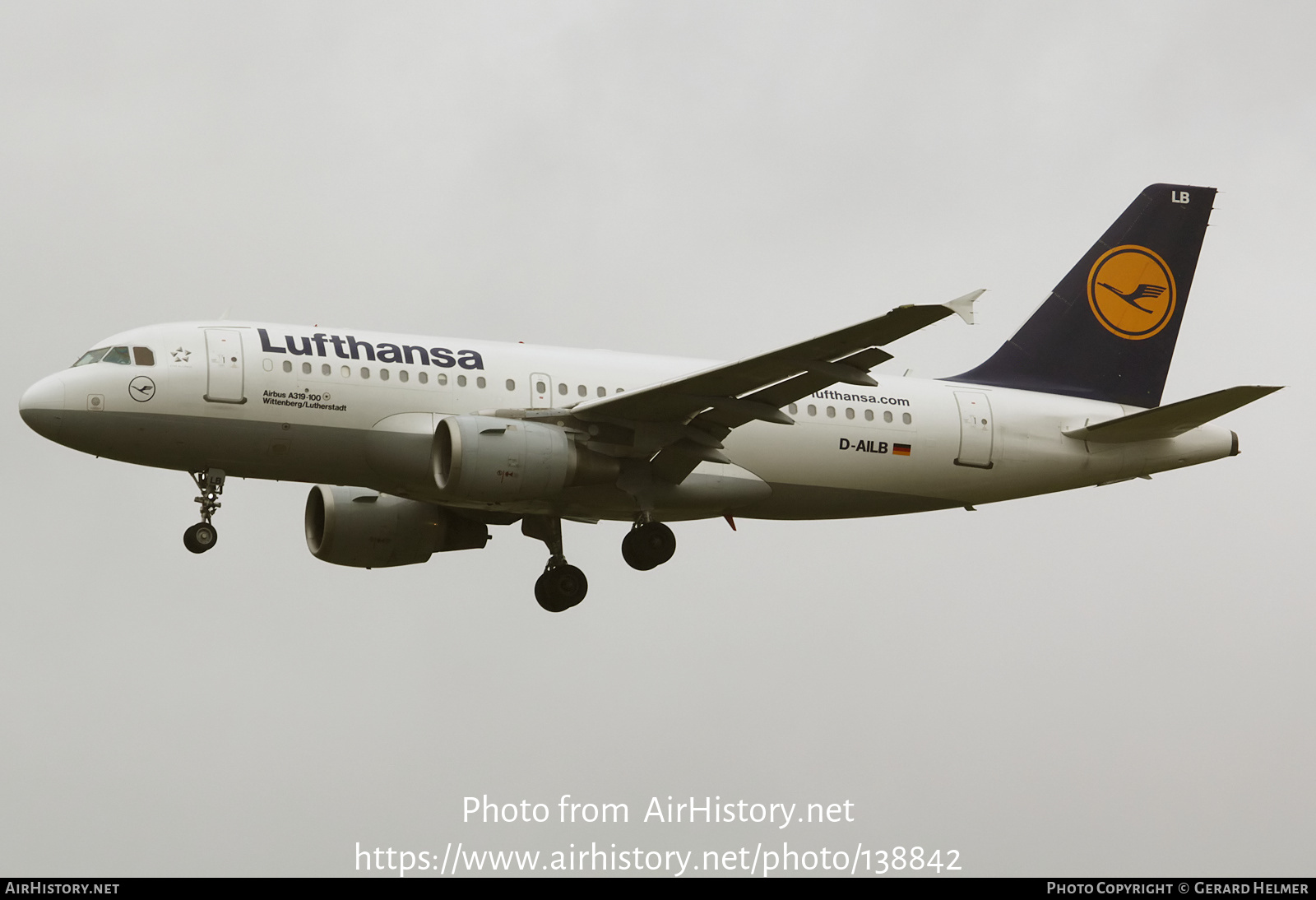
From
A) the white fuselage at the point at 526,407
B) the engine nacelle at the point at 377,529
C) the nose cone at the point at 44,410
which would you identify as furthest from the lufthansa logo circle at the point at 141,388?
the engine nacelle at the point at 377,529

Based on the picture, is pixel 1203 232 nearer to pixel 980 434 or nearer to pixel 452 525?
pixel 980 434

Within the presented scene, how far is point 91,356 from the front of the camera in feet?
104

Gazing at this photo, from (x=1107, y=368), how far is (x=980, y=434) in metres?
4.26

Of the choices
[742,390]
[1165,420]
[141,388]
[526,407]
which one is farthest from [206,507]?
[1165,420]

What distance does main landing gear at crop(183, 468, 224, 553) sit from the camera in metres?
31.7

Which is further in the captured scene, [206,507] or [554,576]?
[554,576]

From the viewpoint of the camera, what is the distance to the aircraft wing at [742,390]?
93.8ft

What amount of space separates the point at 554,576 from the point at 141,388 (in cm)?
944

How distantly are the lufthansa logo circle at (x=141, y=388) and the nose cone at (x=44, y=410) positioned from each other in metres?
1.20

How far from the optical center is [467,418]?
31.3 meters

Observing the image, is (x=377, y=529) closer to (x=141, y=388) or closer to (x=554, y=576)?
(x=554, y=576)

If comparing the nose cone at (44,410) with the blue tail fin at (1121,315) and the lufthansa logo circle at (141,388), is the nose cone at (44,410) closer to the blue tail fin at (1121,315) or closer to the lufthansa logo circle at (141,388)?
the lufthansa logo circle at (141,388)

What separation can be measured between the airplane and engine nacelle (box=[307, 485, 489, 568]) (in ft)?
0.12

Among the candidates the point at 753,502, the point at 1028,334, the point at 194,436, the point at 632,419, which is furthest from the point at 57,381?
the point at 1028,334
